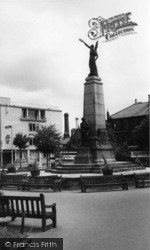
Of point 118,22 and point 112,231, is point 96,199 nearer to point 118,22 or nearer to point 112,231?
point 112,231

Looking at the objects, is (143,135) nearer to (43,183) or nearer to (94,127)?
(94,127)

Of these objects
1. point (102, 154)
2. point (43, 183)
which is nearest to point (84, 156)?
point (102, 154)

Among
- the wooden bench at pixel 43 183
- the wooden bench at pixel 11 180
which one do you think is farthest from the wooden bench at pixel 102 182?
the wooden bench at pixel 11 180

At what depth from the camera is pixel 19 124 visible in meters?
60.8

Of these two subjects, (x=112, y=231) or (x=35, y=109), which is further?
(x=35, y=109)

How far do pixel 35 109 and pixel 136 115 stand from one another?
19.8 metres

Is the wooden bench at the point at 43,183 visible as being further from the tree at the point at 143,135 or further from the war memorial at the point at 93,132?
the tree at the point at 143,135

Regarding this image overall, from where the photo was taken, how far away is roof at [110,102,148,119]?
6781 centimetres

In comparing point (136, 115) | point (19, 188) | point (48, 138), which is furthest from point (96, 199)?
point (136, 115)

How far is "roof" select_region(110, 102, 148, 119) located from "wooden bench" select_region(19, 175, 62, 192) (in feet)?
171

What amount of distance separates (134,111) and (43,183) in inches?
2192

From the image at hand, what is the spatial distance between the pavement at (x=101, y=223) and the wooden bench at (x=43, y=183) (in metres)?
2.62

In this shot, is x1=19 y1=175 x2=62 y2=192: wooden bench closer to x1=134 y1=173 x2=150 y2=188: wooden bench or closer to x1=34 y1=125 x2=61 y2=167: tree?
x1=134 y1=173 x2=150 y2=188: wooden bench

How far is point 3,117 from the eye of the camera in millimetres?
58531
